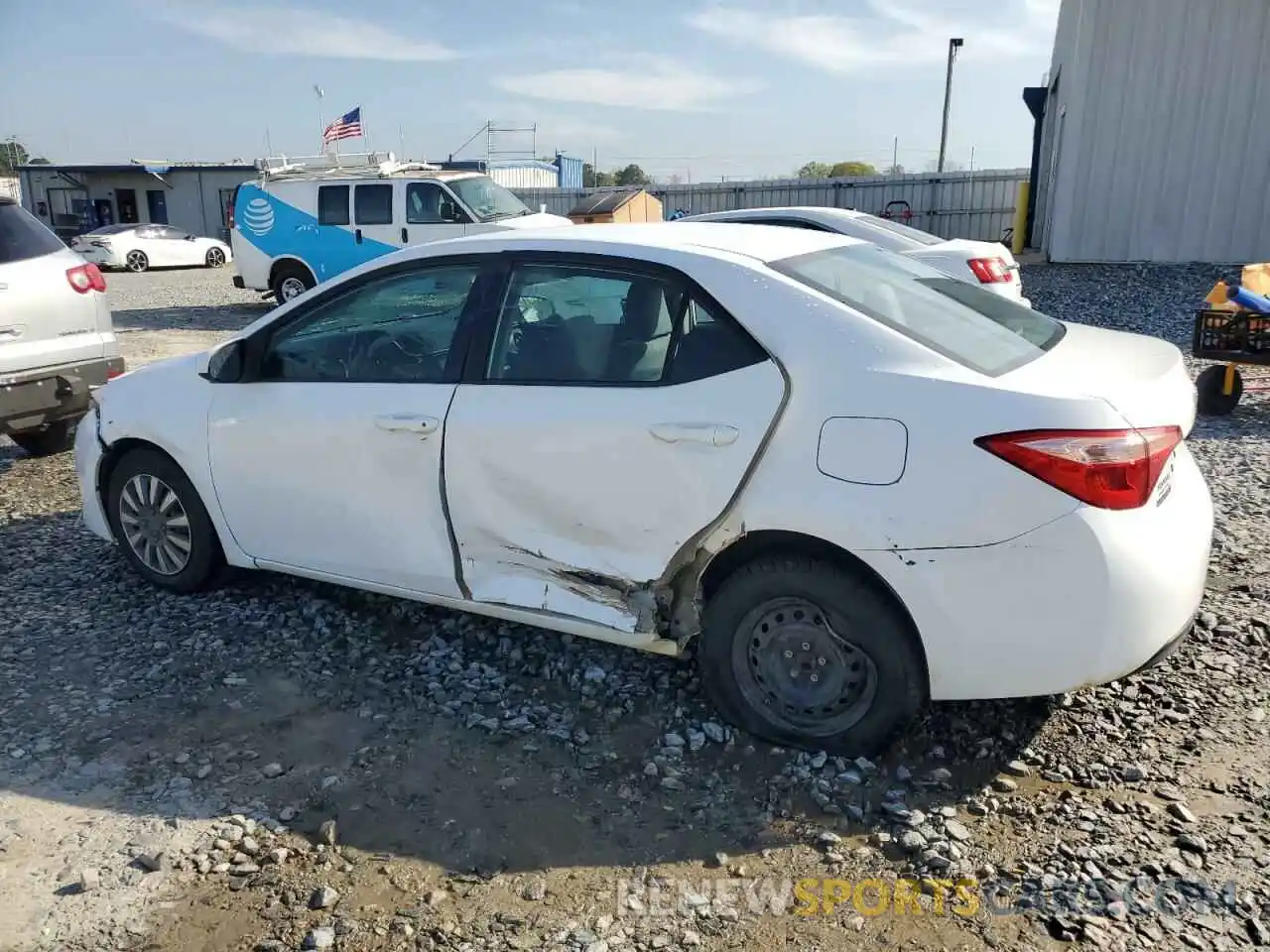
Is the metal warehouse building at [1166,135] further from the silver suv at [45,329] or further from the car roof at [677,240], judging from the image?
the silver suv at [45,329]

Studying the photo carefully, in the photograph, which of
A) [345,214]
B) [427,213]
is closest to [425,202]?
[427,213]

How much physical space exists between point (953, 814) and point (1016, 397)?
1240 mm

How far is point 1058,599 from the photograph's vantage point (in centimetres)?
273

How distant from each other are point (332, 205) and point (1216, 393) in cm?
1204

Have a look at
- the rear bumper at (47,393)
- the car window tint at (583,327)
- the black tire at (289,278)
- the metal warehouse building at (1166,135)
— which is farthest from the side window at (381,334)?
the metal warehouse building at (1166,135)

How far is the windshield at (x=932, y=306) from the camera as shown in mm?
3068

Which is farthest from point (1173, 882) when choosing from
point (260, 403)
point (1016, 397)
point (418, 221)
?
point (418, 221)

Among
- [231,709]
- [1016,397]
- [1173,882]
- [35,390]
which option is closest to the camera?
[1173,882]

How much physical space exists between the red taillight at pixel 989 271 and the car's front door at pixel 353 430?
6.49m

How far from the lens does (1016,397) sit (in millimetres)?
2766

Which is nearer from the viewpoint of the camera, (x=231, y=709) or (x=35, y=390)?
(x=231, y=709)

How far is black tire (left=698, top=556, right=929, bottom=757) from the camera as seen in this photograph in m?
2.98

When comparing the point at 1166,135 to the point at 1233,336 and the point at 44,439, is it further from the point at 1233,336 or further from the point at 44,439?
the point at 44,439

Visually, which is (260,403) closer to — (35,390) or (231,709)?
(231,709)
